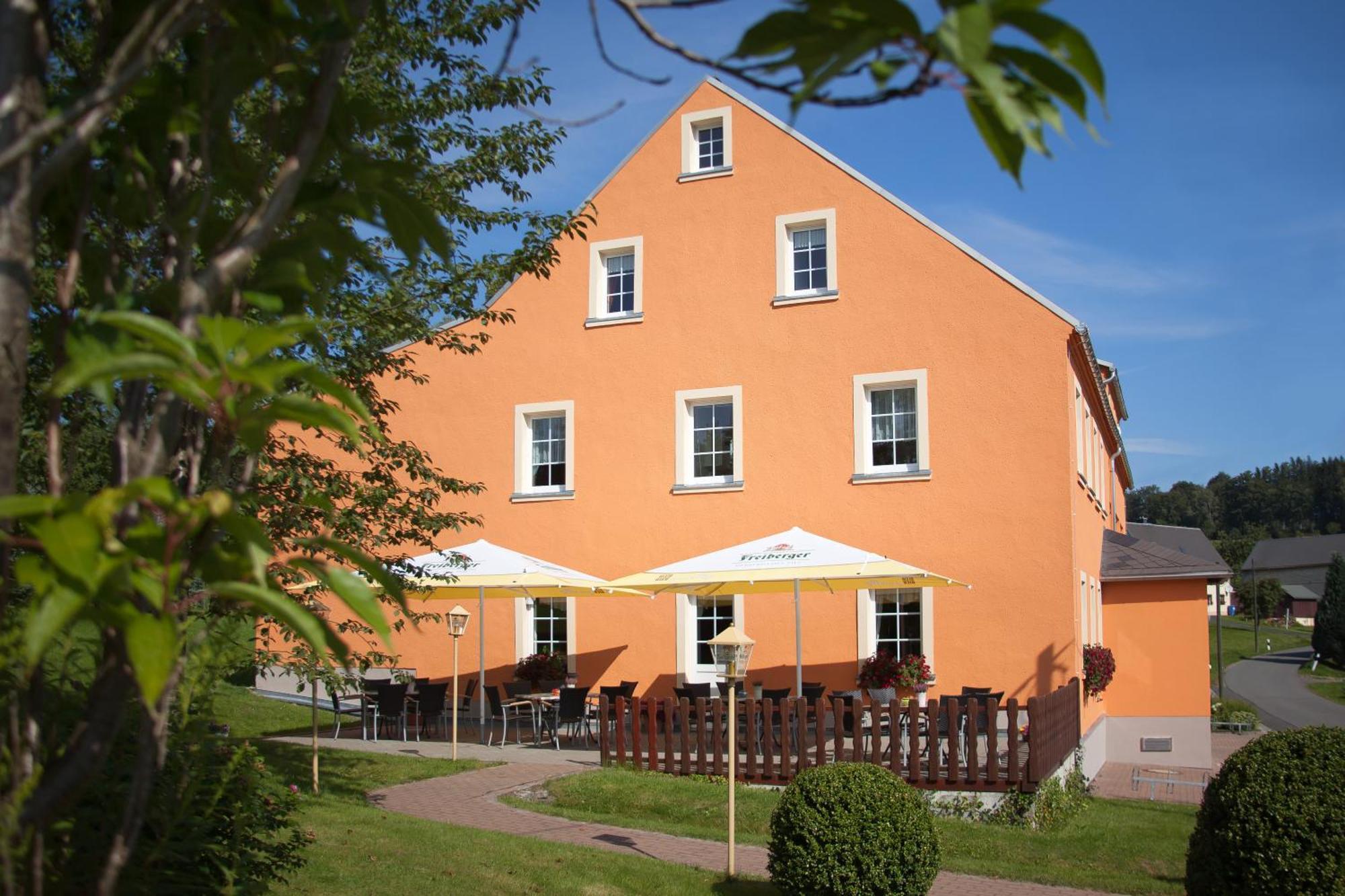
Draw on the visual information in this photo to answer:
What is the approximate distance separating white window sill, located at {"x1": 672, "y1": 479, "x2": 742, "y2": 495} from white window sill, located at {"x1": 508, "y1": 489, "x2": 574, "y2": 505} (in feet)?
5.91

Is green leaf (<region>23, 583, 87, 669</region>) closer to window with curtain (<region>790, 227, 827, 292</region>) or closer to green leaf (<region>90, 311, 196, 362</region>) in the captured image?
green leaf (<region>90, 311, 196, 362</region>)

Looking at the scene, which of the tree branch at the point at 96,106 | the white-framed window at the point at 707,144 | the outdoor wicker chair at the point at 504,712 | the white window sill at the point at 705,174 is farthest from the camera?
the white-framed window at the point at 707,144

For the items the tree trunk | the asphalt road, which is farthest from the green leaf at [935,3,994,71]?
the asphalt road

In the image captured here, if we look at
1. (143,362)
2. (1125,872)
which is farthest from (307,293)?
(1125,872)

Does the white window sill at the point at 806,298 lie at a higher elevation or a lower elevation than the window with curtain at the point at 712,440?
higher

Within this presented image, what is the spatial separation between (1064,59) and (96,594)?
1266 mm

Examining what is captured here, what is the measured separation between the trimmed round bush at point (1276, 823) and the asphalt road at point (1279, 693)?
2208 centimetres

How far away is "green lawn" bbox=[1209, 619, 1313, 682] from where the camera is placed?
200ft

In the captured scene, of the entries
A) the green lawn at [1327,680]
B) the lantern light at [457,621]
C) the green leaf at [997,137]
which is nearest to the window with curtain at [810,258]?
the lantern light at [457,621]

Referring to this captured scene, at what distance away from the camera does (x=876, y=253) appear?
17.5 metres

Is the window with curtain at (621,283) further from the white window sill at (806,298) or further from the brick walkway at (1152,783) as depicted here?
the brick walkway at (1152,783)

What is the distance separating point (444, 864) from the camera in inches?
328

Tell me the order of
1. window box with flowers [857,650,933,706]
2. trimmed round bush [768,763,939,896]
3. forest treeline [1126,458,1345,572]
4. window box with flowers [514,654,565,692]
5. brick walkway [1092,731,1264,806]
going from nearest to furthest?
trimmed round bush [768,763,939,896] → window box with flowers [857,650,933,706] → brick walkway [1092,731,1264,806] → window box with flowers [514,654,565,692] → forest treeline [1126,458,1345,572]

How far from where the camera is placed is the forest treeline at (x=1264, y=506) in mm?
142500
